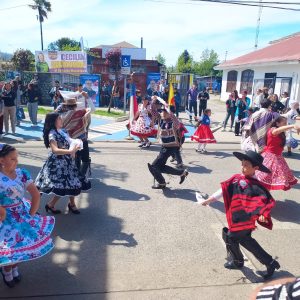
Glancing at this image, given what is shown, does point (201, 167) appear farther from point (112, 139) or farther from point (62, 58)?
point (62, 58)

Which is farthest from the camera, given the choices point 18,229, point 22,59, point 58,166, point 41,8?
point 41,8

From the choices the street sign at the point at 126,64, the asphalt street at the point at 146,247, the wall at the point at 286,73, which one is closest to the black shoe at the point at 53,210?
the asphalt street at the point at 146,247

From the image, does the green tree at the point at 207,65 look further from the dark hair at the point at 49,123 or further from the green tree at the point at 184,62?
the dark hair at the point at 49,123

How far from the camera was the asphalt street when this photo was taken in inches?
144

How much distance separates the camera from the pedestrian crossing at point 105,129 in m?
12.7

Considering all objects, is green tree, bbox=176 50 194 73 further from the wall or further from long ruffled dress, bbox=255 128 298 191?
long ruffled dress, bbox=255 128 298 191

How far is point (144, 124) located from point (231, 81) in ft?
72.2

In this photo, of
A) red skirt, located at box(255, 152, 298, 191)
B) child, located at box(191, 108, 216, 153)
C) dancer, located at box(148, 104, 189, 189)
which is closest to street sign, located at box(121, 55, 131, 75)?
child, located at box(191, 108, 216, 153)

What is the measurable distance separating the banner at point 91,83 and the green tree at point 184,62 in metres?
43.4

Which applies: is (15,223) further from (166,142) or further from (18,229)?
(166,142)

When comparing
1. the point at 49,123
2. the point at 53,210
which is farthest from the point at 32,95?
the point at 49,123

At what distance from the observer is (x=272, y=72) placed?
22.4 meters

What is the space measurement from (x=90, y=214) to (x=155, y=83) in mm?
15675

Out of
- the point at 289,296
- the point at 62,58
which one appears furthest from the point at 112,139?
the point at 62,58
